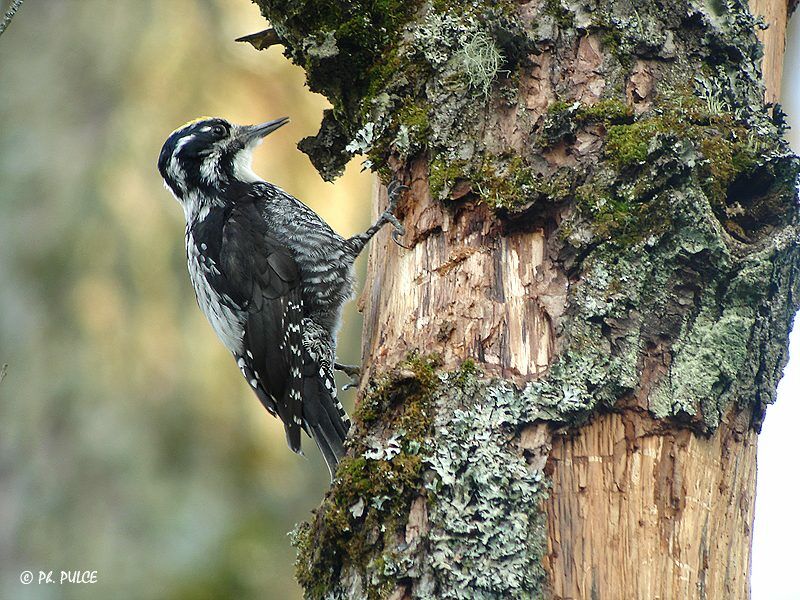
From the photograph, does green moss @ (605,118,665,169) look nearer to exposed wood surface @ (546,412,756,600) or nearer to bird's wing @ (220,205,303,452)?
exposed wood surface @ (546,412,756,600)

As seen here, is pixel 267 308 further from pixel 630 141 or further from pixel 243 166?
pixel 630 141

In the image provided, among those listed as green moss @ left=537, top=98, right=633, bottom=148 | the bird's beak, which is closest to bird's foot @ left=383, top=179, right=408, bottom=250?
green moss @ left=537, top=98, right=633, bottom=148

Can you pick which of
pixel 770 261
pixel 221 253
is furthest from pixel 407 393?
pixel 221 253

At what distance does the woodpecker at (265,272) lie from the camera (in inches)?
153

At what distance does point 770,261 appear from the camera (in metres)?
2.33

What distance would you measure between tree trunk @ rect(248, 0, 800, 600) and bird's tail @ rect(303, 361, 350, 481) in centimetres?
102

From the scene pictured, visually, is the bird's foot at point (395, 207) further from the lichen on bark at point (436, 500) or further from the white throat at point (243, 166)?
the white throat at point (243, 166)

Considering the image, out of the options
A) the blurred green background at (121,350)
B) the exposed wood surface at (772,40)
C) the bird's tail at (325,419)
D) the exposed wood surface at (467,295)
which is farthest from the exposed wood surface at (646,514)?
the blurred green background at (121,350)

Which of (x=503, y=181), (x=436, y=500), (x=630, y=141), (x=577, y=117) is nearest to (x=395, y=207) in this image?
(x=503, y=181)

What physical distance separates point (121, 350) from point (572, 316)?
139 inches

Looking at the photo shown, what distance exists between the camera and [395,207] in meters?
2.95

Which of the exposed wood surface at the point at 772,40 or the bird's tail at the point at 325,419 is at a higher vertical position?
the exposed wood surface at the point at 772,40

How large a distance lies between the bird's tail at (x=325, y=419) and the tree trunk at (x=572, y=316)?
102cm

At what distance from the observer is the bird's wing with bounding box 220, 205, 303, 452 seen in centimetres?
390
